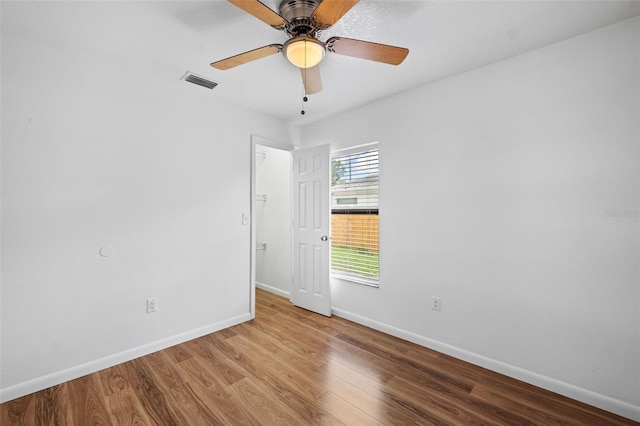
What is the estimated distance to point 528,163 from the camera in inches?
83.4

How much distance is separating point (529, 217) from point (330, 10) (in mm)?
2008

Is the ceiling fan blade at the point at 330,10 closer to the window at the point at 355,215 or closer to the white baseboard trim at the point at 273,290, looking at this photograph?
the window at the point at 355,215

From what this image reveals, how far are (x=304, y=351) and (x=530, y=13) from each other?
9.91 feet

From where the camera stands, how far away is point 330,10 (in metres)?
1.33

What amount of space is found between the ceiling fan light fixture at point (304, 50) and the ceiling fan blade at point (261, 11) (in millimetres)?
119

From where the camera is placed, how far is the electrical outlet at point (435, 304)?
2580mm

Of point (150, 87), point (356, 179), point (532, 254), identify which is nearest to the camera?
point (532, 254)

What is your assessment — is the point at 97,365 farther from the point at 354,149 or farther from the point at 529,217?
the point at 529,217

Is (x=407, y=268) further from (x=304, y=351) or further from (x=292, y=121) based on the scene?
(x=292, y=121)

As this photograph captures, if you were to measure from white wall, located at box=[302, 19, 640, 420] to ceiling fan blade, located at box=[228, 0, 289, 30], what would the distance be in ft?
5.68

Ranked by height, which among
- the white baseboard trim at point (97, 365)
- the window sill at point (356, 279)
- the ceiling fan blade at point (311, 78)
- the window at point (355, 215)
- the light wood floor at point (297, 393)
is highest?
the ceiling fan blade at point (311, 78)

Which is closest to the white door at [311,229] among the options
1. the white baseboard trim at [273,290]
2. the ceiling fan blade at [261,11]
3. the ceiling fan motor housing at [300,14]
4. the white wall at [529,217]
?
the white baseboard trim at [273,290]

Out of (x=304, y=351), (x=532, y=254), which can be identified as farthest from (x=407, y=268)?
(x=304, y=351)

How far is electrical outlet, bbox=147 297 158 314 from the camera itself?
2.53 m
